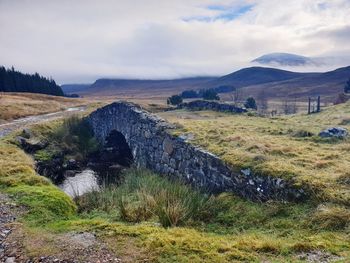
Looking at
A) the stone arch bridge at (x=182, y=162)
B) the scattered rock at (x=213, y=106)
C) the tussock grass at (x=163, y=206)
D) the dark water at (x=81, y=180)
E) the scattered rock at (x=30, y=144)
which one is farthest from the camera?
the scattered rock at (x=213, y=106)

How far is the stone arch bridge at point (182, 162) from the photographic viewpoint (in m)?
11.3

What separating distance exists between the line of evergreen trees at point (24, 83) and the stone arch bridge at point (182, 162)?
66003 mm

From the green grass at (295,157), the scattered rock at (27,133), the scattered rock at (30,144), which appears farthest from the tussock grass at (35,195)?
the scattered rock at (27,133)

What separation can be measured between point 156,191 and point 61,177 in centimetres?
1401

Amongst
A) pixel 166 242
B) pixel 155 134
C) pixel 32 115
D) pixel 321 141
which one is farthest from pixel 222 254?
pixel 32 115

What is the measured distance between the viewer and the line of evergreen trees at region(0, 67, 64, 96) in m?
86.2

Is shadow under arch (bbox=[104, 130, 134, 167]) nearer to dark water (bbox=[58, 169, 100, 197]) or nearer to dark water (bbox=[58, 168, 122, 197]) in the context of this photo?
dark water (bbox=[58, 168, 122, 197])

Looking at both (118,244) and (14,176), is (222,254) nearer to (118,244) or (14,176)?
(118,244)

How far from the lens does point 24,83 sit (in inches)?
3573

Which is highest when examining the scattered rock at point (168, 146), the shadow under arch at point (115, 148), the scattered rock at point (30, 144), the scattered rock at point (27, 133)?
the scattered rock at point (168, 146)

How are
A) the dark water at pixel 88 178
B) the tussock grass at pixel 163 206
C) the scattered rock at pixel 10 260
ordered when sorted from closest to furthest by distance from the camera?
the scattered rock at pixel 10 260 → the tussock grass at pixel 163 206 → the dark water at pixel 88 178

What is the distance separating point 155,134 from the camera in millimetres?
20312

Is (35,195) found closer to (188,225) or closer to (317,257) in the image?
(188,225)

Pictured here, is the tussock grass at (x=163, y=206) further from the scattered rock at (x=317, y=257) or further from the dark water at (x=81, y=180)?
the dark water at (x=81, y=180)
